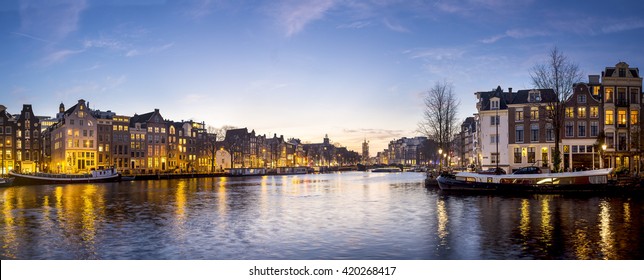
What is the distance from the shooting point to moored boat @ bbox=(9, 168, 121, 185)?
8606 cm

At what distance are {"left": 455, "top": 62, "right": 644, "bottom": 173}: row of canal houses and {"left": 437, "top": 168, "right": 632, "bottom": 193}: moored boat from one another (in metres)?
16.7

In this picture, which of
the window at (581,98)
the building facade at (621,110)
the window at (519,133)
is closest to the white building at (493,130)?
the window at (519,133)

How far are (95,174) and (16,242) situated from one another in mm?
75794

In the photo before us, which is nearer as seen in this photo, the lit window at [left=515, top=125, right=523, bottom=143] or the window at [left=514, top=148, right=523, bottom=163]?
the lit window at [left=515, top=125, right=523, bottom=143]

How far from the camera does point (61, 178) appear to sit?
3524 inches

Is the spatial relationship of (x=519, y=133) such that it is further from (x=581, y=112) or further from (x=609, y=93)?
(x=609, y=93)

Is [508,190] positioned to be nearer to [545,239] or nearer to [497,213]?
[497,213]

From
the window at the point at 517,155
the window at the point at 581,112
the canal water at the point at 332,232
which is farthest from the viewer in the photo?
the window at the point at 517,155

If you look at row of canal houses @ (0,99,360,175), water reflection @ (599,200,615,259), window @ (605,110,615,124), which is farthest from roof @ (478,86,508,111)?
row of canal houses @ (0,99,360,175)

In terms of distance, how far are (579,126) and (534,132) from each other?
6.23 m

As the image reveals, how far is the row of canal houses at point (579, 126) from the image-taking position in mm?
67438

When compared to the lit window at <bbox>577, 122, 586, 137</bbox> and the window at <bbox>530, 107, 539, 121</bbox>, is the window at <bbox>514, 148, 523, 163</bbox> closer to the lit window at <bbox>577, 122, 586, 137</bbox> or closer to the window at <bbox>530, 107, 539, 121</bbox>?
the window at <bbox>530, 107, 539, 121</bbox>

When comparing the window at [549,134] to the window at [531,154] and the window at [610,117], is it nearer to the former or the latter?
the window at [531,154]

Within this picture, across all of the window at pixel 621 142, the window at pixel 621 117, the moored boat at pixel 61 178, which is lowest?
the moored boat at pixel 61 178
